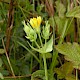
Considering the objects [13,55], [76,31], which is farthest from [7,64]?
[76,31]

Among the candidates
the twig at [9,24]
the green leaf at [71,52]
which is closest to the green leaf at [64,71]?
the green leaf at [71,52]

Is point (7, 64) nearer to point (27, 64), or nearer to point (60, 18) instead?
point (27, 64)

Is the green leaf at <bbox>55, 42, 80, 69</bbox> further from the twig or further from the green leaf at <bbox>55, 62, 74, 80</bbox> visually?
the twig

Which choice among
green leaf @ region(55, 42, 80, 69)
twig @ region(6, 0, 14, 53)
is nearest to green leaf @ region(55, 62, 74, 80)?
green leaf @ region(55, 42, 80, 69)

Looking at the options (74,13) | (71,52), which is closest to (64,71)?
(71,52)

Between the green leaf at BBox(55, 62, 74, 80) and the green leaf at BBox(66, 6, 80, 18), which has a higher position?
the green leaf at BBox(66, 6, 80, 18)

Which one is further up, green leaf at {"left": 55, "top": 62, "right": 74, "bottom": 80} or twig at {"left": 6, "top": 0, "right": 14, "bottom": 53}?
twig at {"left": 6, "top": 0, "right": 14, "bottom": 53}

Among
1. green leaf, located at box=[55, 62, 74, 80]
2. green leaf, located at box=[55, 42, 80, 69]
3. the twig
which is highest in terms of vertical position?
the twig

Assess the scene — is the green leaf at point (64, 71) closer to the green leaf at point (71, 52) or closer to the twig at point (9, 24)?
the green leaf at point (71, 52)
